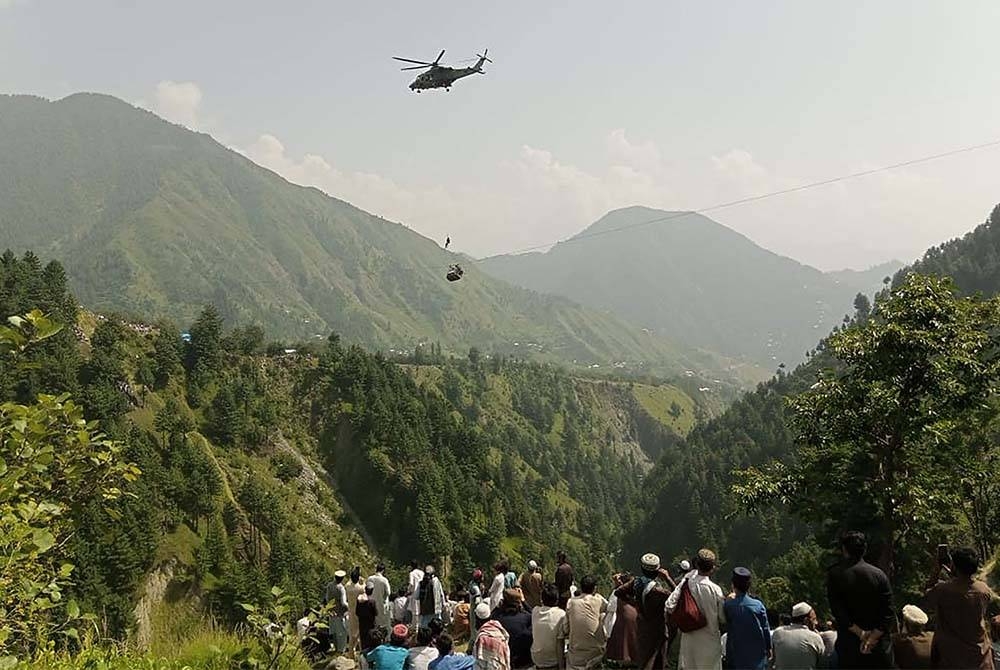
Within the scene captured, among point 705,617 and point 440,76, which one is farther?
point 440,76

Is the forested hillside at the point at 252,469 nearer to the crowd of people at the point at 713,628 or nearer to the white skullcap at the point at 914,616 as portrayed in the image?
the crowd of people at the point at 713,628

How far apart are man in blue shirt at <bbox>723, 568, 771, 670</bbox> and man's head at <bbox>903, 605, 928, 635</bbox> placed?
1.73 meters

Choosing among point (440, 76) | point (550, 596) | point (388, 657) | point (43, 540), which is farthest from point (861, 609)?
point (440, 76)

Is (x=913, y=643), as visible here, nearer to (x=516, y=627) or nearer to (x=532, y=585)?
(x=516, y=627)

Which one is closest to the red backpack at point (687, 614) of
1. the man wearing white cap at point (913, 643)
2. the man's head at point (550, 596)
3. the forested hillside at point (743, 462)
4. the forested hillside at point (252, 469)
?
the man's head at point (550, 596)

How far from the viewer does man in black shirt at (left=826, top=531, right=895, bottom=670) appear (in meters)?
6.77

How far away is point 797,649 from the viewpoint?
7.58 meters

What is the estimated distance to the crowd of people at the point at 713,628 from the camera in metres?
6.91

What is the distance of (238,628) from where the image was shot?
34.5ft

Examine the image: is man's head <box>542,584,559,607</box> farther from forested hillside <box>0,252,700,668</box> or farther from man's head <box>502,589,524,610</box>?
forested hillside <box>0,252,700,668</box>

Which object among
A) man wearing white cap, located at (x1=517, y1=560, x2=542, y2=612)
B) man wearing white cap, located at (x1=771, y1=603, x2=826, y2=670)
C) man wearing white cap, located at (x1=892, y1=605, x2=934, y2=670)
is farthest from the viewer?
man wearing white cap, located at (x1=517, y1=560, x2=542, y2=612)

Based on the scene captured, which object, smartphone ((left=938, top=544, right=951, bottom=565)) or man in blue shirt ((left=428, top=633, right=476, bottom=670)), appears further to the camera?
smartphone ((left=938, top=544, right=951, bottom=565))

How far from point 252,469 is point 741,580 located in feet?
267

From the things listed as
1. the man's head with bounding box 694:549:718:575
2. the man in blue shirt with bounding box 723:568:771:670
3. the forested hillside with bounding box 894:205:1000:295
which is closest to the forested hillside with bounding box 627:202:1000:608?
the forested hillside with bounding box 894:205:1000:295
